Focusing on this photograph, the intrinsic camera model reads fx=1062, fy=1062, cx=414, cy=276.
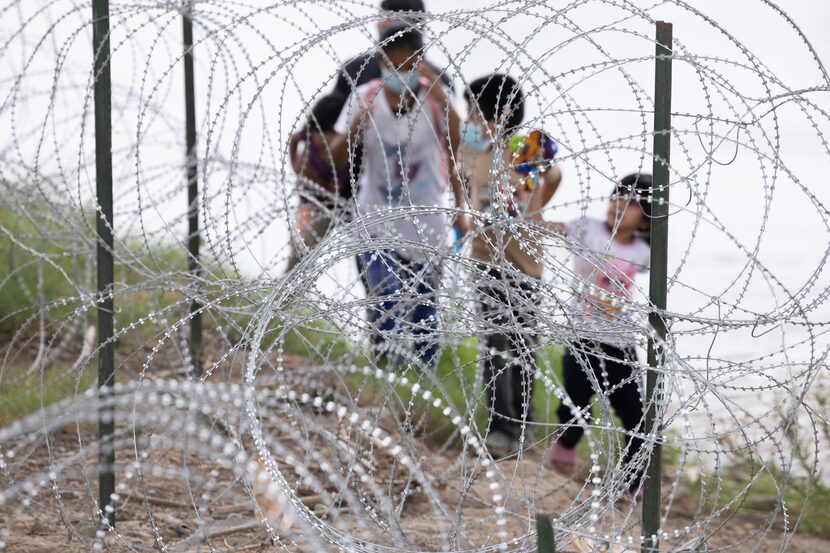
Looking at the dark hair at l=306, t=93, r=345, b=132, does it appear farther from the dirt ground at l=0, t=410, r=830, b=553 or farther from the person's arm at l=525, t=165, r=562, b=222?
the dirt ground at l=0, t=410, r=830, b=553

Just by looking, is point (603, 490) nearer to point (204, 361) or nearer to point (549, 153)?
point (549, 153)

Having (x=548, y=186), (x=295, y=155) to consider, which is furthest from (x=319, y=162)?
(x=548, y=186)

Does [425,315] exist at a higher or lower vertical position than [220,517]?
higher

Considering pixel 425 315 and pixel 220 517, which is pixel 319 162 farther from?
pixel 220 517

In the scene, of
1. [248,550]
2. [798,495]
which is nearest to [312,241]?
[248,550]

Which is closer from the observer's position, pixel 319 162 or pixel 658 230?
pixel 658 230

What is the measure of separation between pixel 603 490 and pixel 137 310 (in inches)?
155

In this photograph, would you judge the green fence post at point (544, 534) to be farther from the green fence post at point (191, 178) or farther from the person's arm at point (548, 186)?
the green fence post at point (191, 178)

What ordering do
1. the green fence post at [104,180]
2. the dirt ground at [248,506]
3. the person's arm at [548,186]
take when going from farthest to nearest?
the person's arm at [548,186] → the green fence post at [104,180] → the dirt ground at [248,506]

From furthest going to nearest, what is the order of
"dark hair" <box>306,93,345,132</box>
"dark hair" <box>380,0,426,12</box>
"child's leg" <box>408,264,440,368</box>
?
"dark hair" <box>306,93,345,132</box> → "dark hair" <box>380,0,426,12</box> → "child's leg" <box>408,264,440,368</box>

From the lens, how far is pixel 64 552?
10.2 ft

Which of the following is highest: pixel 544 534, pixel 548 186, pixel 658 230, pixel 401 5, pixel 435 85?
pixel 401 5

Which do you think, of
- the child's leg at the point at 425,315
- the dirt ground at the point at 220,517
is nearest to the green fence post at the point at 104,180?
the dirt ground at the point at 220,517

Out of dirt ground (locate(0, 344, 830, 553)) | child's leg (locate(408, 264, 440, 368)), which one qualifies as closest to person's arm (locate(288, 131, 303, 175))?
child's leg (locate(408, 264, 440, 368))
